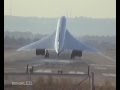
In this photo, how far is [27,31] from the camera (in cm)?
346

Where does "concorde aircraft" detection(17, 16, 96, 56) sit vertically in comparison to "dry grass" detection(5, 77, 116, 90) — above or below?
above

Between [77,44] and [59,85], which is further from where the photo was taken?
[77,44]

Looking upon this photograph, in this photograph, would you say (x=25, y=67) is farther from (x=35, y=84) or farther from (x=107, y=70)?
(x=107, y=70)

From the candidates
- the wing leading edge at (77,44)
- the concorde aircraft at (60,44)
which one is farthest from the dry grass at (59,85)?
the wing leading edge at (77,44)

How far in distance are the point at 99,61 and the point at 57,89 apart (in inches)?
60.5

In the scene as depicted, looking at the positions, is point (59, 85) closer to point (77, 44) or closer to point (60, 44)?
point (77, 44)

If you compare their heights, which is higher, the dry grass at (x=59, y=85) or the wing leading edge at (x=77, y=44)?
the wing leading edge at (x=77, y=44)

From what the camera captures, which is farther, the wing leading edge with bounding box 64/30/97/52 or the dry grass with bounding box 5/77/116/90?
the wing leading edge with bounding box 64/30/97/52

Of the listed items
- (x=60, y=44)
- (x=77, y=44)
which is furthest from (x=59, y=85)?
(x=60, y=44)

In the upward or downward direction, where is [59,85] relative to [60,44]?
downward

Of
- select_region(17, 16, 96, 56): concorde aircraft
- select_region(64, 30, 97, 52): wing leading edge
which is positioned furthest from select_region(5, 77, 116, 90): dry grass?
select_region(64, 30, 97, 52): wing leading edge

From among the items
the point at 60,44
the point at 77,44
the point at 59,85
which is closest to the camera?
the point at 59,85

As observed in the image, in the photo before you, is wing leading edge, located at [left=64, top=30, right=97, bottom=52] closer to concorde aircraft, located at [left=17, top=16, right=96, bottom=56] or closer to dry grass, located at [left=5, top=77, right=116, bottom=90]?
concorde aircraft, located at [left=17, top=16, right=96, bottom=56]

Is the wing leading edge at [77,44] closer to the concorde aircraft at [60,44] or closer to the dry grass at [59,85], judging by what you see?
the concorde aircraft at [60,44]
